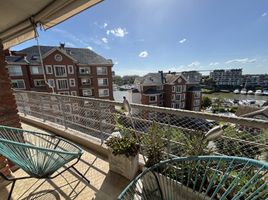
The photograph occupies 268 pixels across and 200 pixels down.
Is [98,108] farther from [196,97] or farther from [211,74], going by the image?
[211,74]

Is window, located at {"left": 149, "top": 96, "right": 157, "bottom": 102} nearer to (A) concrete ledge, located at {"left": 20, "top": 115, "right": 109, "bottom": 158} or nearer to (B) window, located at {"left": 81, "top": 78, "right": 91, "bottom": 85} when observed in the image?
(B) window, located at {"left": 81, "top": 78, "right": 91, "bottom": 85}

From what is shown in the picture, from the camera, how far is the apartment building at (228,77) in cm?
5884

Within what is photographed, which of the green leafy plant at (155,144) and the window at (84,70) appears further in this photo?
the window at (84,70)

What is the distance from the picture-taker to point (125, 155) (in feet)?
6.10

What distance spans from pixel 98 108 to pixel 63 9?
5.25 ft

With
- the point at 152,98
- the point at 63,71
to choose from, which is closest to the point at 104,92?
the point at 63,71

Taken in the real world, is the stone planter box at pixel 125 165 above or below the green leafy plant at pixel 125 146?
below

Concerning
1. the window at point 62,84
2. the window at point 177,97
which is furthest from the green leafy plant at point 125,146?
the window at point 177,97

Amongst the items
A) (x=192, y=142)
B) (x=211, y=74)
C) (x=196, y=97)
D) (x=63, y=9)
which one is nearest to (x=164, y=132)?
(x=192, y=142)

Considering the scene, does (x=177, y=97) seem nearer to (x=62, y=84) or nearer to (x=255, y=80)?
(x=62, y=84)

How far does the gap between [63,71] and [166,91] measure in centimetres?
1408

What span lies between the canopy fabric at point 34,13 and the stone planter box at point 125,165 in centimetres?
172

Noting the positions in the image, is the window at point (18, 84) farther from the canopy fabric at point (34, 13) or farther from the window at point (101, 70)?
the canopy fabric at point (34, 13)

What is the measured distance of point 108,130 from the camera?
9.37 ft
